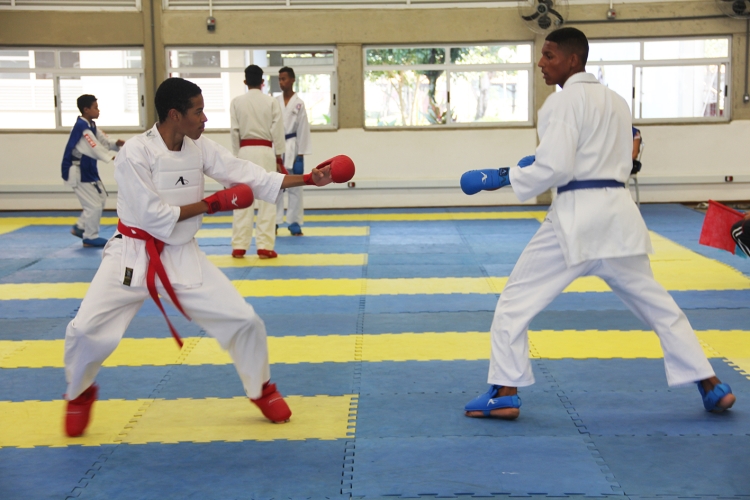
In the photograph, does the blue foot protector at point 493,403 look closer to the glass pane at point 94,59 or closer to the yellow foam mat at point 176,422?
the yellow foam mat at point 176,422

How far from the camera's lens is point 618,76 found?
12617 mm

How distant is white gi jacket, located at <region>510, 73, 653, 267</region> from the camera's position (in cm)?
338

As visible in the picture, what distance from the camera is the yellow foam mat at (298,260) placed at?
7.83 meters

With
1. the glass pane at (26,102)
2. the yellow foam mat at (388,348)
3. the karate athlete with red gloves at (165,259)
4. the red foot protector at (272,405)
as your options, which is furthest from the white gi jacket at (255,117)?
the glass pane at (26,102)

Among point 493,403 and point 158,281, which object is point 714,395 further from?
point 158,281

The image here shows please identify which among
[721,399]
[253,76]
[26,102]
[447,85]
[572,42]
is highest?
[447,85]

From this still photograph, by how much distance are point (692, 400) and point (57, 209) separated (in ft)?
36.2

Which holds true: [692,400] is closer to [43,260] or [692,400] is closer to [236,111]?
[236,111]

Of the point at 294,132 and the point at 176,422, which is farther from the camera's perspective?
the point at 294,132

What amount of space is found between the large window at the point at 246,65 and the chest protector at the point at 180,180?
9244 mm

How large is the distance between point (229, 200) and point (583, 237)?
58.7 inches

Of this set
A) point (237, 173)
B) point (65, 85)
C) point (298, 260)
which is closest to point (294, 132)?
point (298, 260)

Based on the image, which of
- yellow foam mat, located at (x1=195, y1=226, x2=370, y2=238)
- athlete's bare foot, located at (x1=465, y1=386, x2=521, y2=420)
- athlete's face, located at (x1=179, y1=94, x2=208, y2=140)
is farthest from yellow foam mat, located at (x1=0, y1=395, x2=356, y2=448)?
yellow foam mat, located at (x1=195, y1=226, x2=370, y2=238)

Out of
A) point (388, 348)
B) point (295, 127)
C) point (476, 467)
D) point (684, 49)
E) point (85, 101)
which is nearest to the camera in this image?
point (476, 467)
